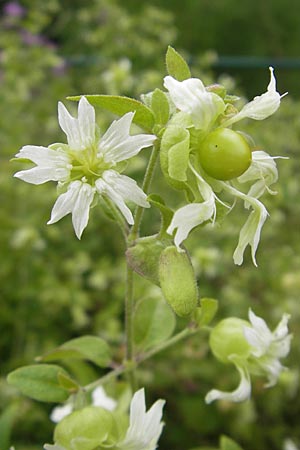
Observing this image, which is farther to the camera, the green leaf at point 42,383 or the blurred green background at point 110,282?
the blurred green background at point 110,282

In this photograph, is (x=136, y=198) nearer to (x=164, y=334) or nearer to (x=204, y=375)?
(x=164, y=334)

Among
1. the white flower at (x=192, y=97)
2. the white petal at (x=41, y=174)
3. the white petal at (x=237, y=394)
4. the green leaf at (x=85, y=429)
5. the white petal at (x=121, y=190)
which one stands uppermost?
the white flower at (x=192, y=97)

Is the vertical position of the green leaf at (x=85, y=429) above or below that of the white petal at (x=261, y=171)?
below

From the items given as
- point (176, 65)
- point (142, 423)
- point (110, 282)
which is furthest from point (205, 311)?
point (110, 282)

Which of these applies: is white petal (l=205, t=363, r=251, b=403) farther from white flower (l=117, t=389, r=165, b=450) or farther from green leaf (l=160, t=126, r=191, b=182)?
green leaf (l=160, t=126, r=191, b=182)

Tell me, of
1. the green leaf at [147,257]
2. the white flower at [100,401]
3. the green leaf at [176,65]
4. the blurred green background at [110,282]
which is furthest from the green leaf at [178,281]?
the blurred green background at [110,282]

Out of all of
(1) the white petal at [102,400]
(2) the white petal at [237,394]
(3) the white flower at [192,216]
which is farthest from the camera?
(1) the white petal at [102,400]

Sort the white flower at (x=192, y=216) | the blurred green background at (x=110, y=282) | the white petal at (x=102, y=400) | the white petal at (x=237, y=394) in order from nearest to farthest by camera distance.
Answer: the white flower at (x=192, y=216) → the white petal at (x=237, y=394) → the white petal at (x=102, y=400) → the blurred green background at (x=110, y=282)

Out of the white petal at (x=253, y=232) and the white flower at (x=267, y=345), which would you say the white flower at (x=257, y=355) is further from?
the white petal at (x=253, y=232)

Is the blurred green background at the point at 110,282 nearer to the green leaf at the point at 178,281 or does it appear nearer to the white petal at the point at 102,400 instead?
the white petal at the point at 102,400
